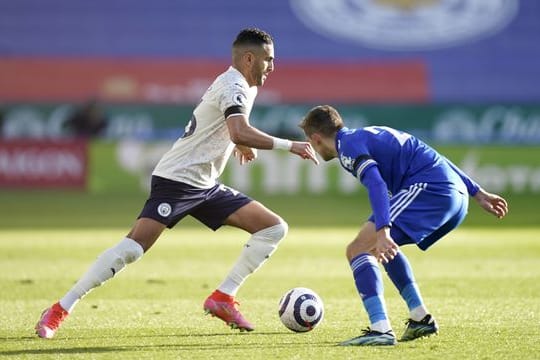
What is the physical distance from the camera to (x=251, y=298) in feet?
33.3

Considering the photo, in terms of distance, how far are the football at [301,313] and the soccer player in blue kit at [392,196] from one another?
645mm

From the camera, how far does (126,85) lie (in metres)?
30.9

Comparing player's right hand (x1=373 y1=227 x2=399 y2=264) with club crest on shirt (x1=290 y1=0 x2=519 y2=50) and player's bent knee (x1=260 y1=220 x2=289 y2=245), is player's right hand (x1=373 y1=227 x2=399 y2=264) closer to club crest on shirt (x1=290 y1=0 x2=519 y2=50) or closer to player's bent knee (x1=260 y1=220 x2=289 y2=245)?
player's bent knee (x1=260 y1=220 x2=289 y2=245)

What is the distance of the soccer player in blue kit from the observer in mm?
7184

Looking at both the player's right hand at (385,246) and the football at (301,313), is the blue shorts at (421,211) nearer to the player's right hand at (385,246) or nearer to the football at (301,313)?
the player's right hand at (385,246)

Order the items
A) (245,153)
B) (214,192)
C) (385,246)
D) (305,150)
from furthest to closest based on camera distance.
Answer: (245,153) → (214,192) → (305,150) → (385,246)

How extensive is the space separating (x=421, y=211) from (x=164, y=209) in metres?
1.87

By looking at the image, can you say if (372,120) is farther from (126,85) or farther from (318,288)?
(318,288)

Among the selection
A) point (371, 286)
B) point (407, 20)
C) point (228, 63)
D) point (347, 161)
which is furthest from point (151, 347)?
point (407, 20)

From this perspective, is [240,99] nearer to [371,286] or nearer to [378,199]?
[378,199]

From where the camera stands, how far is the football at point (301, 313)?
25.8 ft

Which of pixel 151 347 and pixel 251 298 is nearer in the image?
pixel 151 347

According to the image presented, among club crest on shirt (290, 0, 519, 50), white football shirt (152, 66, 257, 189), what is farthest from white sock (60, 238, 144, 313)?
club crest on shirt (290, 0, 519, 50)

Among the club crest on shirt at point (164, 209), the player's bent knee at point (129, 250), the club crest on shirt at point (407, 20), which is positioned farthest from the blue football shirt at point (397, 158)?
the club crest on shirt at point (407, 20)
